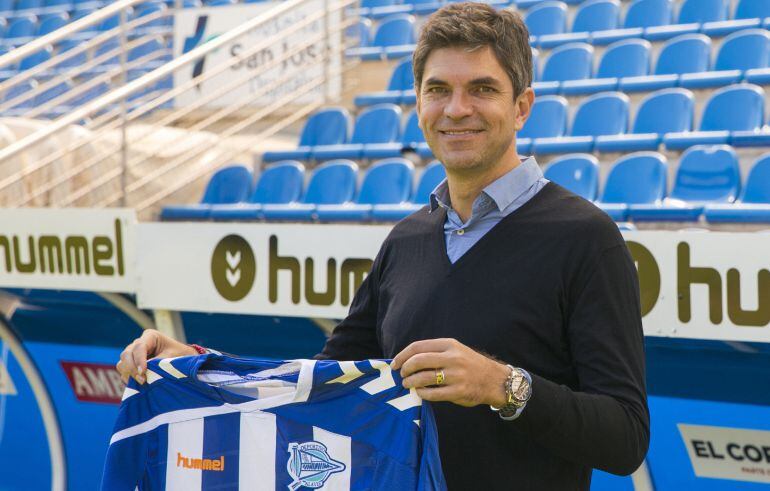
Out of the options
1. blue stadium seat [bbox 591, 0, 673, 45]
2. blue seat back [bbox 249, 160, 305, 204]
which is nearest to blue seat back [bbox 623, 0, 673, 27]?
blue stadium seat [bbox 591, 0, 673, 45]

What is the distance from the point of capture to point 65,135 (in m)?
5.44

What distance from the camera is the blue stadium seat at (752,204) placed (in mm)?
3682

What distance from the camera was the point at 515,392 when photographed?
53.7 inches

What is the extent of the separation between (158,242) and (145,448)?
1.87 m

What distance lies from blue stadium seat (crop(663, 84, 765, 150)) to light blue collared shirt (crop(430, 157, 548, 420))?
309cm

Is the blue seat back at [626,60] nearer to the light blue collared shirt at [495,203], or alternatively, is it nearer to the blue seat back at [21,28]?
the light blue collared shirt at [495,203]

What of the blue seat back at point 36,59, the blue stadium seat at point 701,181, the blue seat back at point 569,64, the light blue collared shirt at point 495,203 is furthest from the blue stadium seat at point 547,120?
the blue seat back at point 36,59

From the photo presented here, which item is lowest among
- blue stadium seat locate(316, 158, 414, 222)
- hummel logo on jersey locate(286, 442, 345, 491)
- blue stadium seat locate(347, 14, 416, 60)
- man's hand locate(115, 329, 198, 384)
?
blue stadium seat locate(316, 158, 414, 222)

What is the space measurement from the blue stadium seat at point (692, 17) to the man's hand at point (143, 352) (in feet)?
14.8

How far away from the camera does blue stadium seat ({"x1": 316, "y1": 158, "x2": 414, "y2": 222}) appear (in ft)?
15.3

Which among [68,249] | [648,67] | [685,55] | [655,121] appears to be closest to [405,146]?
[655,121]

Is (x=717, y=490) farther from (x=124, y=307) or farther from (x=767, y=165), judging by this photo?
(x=124, y=307)

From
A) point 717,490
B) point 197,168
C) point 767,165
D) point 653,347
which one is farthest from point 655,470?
point 197,168

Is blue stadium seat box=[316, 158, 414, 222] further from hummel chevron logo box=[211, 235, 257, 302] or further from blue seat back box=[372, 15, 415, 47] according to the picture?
blue seat back box=[372, 15, 415, 47]
